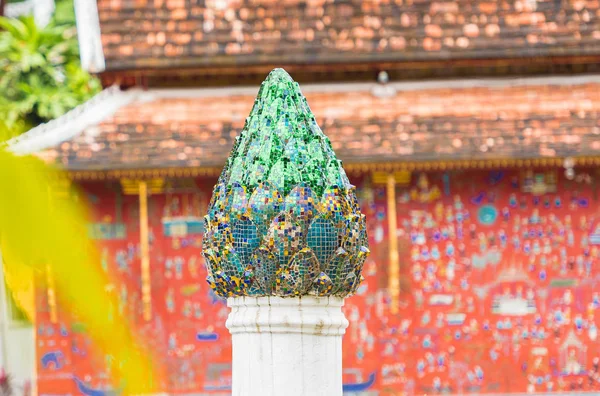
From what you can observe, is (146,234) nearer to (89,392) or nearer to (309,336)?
(89,392)

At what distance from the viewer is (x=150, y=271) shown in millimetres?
13305

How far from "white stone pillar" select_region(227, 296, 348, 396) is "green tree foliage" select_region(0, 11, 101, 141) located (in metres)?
17.7

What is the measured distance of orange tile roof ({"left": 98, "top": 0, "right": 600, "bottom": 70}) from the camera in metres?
13.6

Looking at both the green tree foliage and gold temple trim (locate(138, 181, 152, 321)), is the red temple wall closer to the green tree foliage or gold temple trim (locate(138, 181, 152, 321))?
gold temple trim (locate(138, 181, 152, 321))

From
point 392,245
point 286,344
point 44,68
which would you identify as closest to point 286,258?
point 286,344

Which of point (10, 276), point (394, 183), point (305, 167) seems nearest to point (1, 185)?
point (10, 276)

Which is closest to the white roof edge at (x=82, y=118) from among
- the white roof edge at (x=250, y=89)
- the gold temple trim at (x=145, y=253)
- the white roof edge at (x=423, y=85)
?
the white roof edge at (x=250, y=89)

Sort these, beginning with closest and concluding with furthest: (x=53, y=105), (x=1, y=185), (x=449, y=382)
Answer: (x=1, y=185) < (x=449, y=382) < (x=53, y=105)

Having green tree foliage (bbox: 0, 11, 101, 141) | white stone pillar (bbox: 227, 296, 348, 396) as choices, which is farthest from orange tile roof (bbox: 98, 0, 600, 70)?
white stone pillar (bbox: 227, 296, 348, 396)

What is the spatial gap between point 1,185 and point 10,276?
0.38 feet

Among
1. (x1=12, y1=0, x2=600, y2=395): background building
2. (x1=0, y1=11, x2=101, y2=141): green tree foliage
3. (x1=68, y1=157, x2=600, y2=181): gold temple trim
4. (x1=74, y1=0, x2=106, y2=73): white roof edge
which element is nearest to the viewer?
(x1=68, y1=157, x2=600, y2=181): gold temple trim

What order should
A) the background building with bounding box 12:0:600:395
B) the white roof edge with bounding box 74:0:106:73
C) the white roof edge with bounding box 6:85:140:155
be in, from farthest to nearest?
the white roof edge with bounding box 74:0:106:73, the background building with bounding box 12:0:600:395, the white roof edge with bounding box 6:85:140:155

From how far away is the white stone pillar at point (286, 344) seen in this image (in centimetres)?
357

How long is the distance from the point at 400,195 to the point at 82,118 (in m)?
3.26
